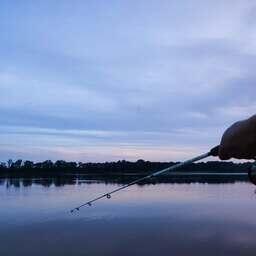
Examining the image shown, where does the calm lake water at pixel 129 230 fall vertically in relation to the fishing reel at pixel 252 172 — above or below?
below

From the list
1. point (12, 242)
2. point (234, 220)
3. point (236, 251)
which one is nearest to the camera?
point (236, 251)

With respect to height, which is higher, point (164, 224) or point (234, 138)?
point (234, 138)

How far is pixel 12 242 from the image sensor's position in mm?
22875

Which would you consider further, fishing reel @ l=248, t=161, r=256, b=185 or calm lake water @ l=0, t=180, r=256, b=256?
calm lake water @ l=0, t=180, r=256, b=256

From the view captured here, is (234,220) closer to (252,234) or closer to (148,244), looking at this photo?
(252,234)

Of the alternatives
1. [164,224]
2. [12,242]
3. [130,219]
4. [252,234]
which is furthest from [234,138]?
[130,219]

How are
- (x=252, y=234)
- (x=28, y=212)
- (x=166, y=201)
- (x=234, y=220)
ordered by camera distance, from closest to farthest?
(x=252, y=234) → (x=234, y=220) → (x=28, y=212) → (x=166, y=201)

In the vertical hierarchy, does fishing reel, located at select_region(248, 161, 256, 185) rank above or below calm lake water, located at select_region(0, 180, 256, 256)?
above

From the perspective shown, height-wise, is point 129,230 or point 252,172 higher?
point 252,172

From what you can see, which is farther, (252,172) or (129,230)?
(129,230)

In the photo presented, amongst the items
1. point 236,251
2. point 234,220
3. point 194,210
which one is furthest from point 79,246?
point 194,210

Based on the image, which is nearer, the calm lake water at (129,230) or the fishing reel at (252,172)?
the fishing reel at (252,172)

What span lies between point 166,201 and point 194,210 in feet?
25.3

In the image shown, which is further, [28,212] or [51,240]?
[28,212]
